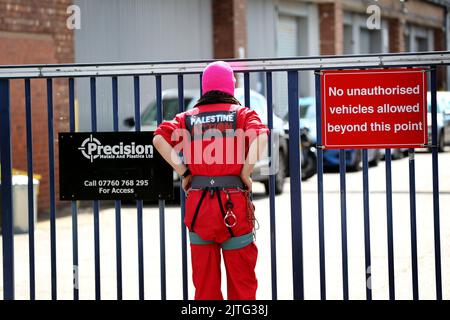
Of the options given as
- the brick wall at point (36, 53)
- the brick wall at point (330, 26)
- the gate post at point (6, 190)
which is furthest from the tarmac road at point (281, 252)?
the brick wall at point (330, 26)

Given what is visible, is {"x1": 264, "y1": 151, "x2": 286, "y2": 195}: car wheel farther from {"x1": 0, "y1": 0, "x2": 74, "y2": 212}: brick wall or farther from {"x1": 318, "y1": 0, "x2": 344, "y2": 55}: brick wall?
{"x1": 318, "y1": 0, "x2": 344, "y2": 55}: brick wall

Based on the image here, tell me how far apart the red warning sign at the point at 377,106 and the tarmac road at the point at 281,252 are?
89.5 inches

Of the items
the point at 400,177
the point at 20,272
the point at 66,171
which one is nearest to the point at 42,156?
the point at 20,272

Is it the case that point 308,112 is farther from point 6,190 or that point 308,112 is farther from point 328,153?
point 6,190

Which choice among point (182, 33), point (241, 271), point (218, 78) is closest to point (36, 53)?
point (182, 33)

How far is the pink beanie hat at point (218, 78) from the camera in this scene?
576 cm

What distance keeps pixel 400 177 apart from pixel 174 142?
1517 cm

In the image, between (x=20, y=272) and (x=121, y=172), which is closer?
(x=121, y=172)

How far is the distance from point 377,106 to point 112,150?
1754mm

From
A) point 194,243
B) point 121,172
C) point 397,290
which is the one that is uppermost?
point 121,172

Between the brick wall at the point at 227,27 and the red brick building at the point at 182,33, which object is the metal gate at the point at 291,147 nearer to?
the red brick building at the point at 182,33

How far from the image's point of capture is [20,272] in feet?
33.0

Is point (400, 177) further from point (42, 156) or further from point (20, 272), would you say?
point (20, 272)
